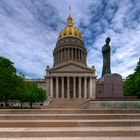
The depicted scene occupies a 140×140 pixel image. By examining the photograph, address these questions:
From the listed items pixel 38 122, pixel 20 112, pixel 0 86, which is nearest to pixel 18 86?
pixel 0 86

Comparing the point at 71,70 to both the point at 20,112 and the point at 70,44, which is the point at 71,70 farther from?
the point at 20,112

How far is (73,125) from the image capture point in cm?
996

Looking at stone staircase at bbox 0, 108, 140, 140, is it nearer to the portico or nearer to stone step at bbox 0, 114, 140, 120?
stone step at bbox 0, 114, 140, 120

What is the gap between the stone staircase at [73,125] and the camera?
8922 millimetres

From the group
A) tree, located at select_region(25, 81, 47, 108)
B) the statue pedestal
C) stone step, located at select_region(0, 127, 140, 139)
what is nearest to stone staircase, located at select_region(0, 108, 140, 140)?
stone step, located at select_region(0, 127, 140, 139)

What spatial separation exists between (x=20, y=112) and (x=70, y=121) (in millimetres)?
3502

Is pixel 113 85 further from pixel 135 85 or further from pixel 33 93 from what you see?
pixel 33 93

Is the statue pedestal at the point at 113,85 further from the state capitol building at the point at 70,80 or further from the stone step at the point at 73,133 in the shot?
the state capitol building at the point at 70,80

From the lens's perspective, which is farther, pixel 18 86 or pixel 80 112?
pixel 18 86

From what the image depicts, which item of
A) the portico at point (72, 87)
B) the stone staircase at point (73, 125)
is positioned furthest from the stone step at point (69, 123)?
the portico at point (72, 87)

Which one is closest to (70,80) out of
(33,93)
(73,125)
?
(33,93)

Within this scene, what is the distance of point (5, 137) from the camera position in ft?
29.0

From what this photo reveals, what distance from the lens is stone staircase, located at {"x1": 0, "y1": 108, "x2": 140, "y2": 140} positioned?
8.92m

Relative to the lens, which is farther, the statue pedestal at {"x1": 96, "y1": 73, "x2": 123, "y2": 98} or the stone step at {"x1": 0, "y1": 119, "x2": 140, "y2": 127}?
the statue pedestal at {"x1": 96, "y1": 73, "x2": 123, "y2": 98}
